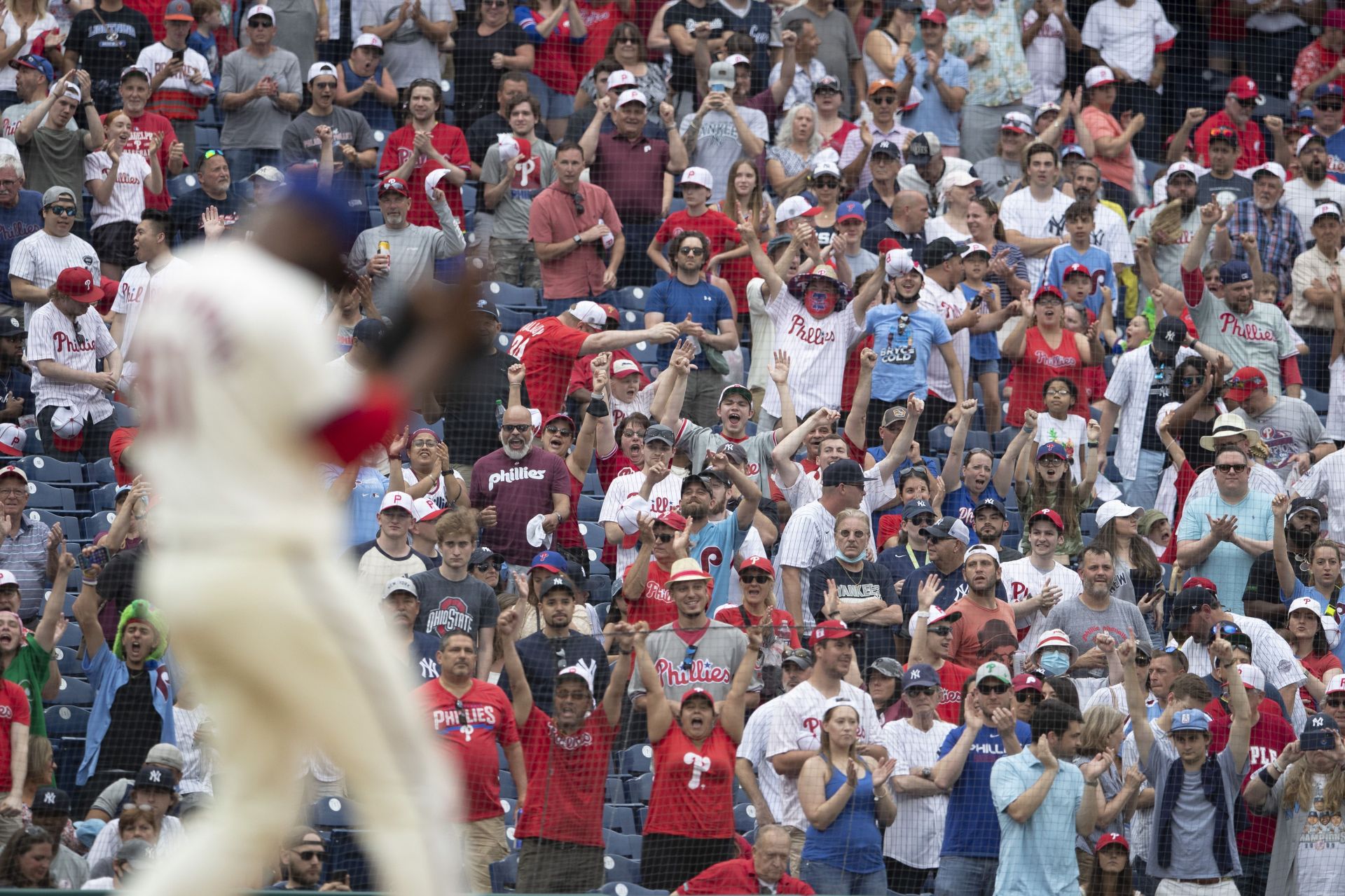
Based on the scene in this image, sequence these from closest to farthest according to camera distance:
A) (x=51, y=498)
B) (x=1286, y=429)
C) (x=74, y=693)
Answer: (x=74, y=693) < (x=51, y=498) < (x=1286, y=429)

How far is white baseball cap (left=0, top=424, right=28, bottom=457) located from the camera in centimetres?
1142

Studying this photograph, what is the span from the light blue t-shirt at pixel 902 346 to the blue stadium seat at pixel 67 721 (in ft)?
18.1

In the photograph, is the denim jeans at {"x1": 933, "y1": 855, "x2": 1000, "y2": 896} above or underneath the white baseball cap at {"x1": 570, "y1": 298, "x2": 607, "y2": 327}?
underneath

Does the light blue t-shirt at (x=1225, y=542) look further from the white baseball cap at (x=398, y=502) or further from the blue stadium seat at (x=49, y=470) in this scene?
the blue stadium seat at (x=49, y=470)

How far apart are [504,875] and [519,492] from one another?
3.38 metres

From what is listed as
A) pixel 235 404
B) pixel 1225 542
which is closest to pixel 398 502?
pixel 1225 542

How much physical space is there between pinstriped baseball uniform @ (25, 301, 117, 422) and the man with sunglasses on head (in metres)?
2.74

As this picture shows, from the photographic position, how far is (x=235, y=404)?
389cm

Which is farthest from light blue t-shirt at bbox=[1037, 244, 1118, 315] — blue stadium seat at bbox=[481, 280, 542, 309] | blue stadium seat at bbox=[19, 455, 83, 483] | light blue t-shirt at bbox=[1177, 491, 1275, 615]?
blue stadium seat at bbox=[19, 455, 83, 483]

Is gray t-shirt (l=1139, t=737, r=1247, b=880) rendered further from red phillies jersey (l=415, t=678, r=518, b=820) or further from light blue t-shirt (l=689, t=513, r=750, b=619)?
Result: red phillies jersey (l=415, t=678, r=518, b=820)

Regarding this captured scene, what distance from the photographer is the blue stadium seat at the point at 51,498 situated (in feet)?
37.0

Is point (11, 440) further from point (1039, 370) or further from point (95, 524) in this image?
point (1039, 370)

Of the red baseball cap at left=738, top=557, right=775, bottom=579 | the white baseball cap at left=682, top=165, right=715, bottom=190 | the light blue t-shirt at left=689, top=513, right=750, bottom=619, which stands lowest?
the red baseball cap at left=738, top=557, right=775, bottom=579

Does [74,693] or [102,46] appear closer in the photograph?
[74,693]
